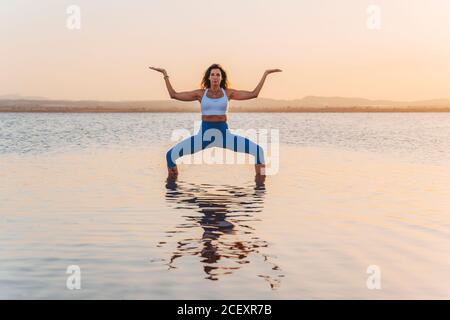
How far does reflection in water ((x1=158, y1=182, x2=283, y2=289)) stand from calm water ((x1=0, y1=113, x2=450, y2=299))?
2cm

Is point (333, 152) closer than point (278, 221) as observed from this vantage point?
No

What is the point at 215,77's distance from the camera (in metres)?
15.5

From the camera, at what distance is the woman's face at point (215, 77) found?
15.5m

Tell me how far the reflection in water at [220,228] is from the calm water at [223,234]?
0.8 inches

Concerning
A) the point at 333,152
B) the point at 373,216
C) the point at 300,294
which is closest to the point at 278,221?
the point at 373,216

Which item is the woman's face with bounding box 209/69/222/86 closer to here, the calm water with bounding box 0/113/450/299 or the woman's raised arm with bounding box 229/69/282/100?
the woman's raised arm with bounding box 229/69/282/100

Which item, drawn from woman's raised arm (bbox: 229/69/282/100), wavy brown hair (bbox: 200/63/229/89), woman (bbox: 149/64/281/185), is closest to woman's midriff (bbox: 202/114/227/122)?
woman (bbox: 149/64/281/185)

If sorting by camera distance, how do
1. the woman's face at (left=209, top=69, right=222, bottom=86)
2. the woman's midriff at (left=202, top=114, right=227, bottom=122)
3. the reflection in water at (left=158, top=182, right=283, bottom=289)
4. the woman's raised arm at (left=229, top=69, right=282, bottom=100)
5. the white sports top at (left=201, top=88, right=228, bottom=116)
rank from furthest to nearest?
the woman's midriff at (left=202, top=114, right=227, bottom=122), the white sports top at (left=201, top=88, right=228, bottom=116), the woman's face at (left=209, top=69, right=222, bottom=86), the woman's raised arm at (left=229, top=69, right=282, bottom=100), the reflection in water at (left=158, top=182, right=283, bottom=289)

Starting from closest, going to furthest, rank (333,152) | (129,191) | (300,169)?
1. (129,191)
2. (300,169)
3. (333,152)

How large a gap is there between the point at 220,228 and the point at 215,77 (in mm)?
6757

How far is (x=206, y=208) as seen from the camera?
36.8 feet

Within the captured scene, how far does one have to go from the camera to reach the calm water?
6445mm
